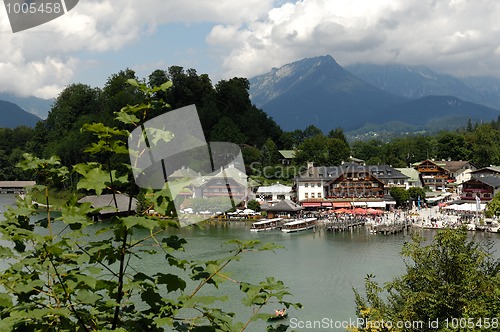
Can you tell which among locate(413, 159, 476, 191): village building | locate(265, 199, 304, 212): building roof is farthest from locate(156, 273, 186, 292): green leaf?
locate(413, 159, 476, 191): village building

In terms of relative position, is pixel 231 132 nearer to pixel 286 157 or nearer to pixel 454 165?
pixel 286 157

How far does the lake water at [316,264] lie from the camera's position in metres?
10.5

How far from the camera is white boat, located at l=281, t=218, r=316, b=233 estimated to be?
2169 cm

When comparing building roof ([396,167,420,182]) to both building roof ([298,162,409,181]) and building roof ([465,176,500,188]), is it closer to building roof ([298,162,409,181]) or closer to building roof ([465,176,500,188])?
building roof ([298,162,409,181])

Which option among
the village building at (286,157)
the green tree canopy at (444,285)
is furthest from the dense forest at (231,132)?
the green tree canopy at (444,285)

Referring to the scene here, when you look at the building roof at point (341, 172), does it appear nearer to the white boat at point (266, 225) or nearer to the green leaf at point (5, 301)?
the white boat at point (266, 225)

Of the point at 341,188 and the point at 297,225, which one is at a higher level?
the point at 341,188

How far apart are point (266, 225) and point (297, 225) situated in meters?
1.32

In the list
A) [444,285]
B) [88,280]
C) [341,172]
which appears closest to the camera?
[88,280]

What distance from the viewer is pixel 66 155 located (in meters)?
30.5

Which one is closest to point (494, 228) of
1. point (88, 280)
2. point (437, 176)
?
point (437, 176)

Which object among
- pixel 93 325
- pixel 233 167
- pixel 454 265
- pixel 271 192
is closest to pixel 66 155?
pixel 233 167

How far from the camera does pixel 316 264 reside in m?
14.7

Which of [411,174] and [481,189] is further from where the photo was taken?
[411,174]
